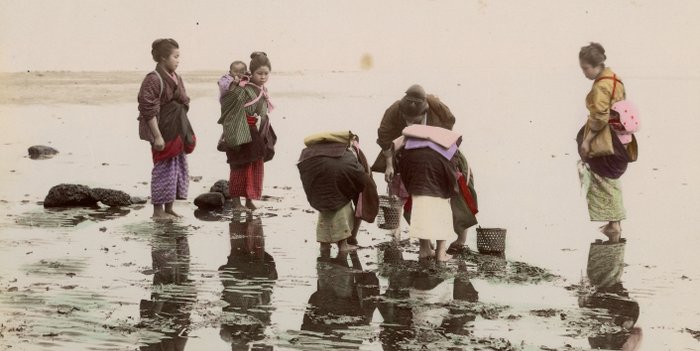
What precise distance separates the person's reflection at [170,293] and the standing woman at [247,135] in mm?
1490

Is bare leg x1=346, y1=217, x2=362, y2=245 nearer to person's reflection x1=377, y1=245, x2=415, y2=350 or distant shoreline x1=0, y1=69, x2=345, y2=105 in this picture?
person's reflection x1=377, y1=245, x2=415, y2=350

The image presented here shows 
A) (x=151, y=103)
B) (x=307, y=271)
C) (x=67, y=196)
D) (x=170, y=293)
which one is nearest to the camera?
(x=170, y=293)

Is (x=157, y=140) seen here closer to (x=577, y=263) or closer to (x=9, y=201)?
(x=9, y=201)

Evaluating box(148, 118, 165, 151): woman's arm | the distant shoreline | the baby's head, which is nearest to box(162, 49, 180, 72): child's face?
box(148, 118, 165, 151): woman's arm

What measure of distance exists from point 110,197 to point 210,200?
1.20 metres

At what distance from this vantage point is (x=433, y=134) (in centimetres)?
922

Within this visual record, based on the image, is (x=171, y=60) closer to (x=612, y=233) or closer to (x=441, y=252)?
(x=441, y=252)

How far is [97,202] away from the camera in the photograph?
40.8 feet

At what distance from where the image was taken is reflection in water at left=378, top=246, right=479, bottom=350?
702 cm

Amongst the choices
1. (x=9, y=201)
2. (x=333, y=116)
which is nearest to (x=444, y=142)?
(x=9, y=201)

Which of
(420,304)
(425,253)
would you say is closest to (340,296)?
(420,304)

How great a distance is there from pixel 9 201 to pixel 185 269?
4.47m

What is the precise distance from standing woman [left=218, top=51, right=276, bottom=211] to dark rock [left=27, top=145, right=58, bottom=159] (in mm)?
5835

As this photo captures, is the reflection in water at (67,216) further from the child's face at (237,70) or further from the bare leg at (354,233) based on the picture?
the bare leg at (354,233)
